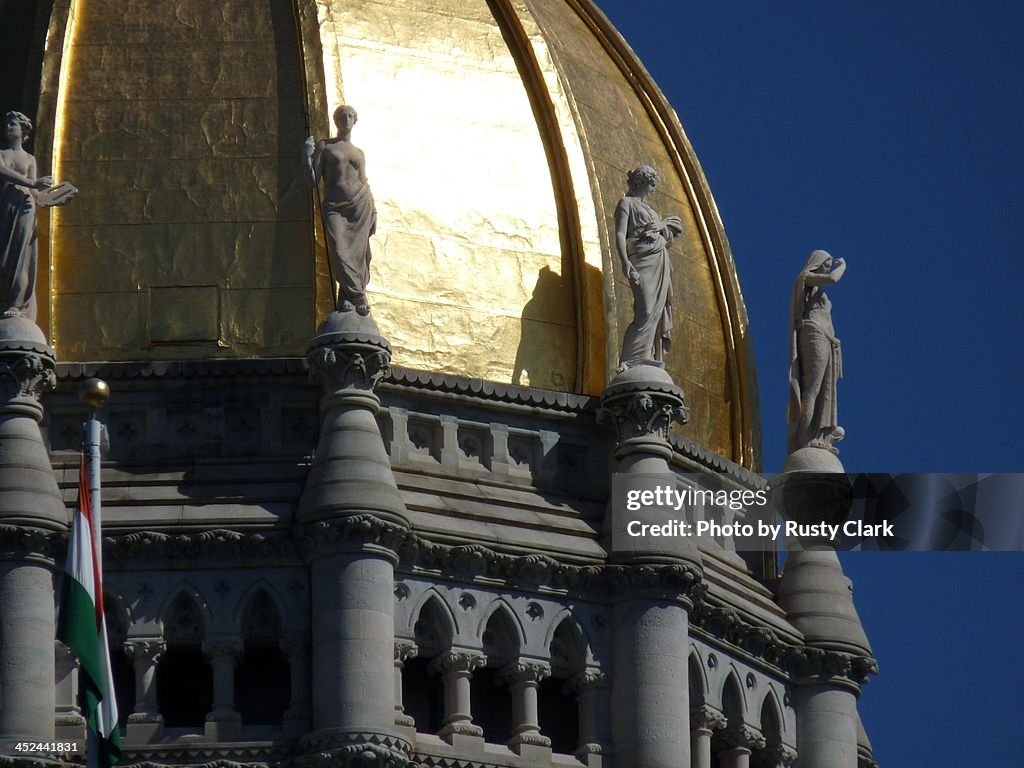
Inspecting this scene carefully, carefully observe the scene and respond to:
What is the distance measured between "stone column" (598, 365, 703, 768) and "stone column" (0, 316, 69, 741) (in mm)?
7788

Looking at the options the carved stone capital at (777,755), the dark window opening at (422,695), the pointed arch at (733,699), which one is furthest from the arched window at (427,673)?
the carved stone capital at (777,755)

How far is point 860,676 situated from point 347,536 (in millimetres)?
9630

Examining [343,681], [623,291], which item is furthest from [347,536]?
[623,291]

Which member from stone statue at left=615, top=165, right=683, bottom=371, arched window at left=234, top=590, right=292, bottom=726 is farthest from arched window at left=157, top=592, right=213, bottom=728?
stone statue at left=615, top=165, right=683, bottom=371

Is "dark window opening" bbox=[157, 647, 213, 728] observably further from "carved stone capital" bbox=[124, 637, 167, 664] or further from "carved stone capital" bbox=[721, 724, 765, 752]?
"carved stone capital" bbox=[721, 724, 765, 752]

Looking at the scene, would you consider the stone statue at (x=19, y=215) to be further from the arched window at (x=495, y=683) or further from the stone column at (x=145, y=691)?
the arched window at (x=495, y=683)

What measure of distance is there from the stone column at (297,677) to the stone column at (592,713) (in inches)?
160

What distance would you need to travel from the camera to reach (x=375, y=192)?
79.6 meters

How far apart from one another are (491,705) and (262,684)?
3.21 metres

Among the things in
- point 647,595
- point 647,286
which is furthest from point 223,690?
point 647,286

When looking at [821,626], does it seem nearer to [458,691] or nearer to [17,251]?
[458,691]

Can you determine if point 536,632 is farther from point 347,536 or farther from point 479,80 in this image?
point 479,80

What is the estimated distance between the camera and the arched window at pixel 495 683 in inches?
3029

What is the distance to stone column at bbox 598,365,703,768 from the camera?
76.8m
